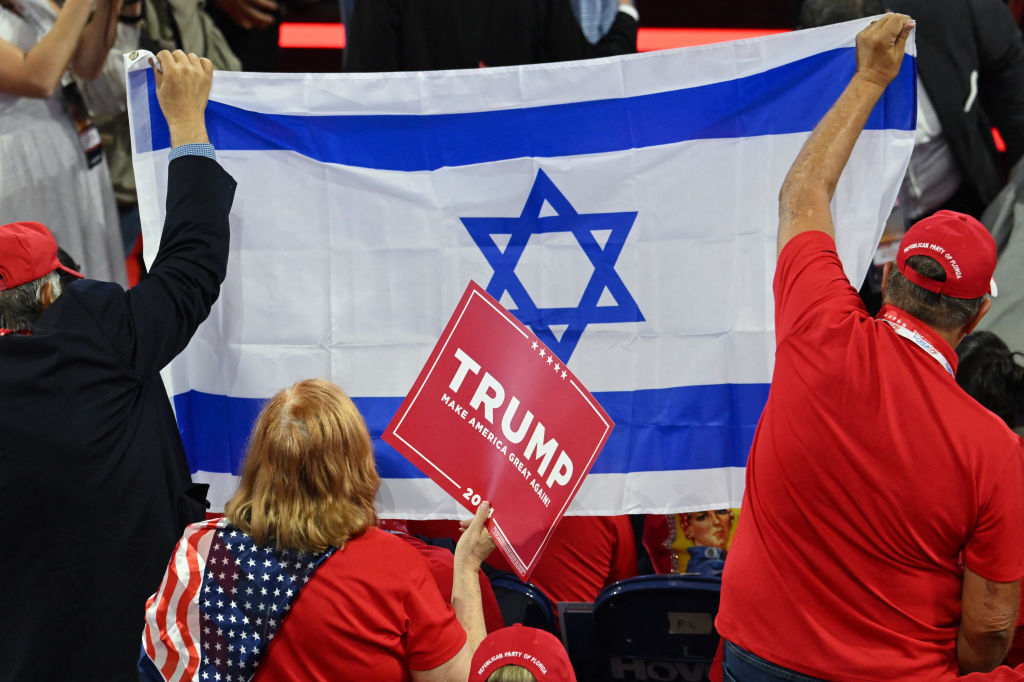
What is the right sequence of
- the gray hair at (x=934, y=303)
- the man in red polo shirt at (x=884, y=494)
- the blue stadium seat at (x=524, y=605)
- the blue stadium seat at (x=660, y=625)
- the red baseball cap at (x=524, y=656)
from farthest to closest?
the blue stadium seat at (x=524, y=605), the blue stadium seat at (x=660, y=625), the gray hair at (x=934, y=303), the man in red polo shirt at (x=884, y=494), the red baseball cap at (x=524, y=656)

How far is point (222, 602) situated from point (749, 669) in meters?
1.19

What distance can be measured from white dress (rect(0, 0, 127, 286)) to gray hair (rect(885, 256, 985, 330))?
3.23 metres

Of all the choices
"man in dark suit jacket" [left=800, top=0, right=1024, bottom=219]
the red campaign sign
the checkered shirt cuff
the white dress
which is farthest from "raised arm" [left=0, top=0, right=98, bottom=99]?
"man in dark suit jacket" [left=800, top=0, right=1024, bottom=219]

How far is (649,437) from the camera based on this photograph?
3.22 meters

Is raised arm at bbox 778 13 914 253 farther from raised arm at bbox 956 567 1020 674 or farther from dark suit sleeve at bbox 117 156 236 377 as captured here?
dark suit sleeve at bbox 117 156 236 377

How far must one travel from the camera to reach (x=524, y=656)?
1848 mm

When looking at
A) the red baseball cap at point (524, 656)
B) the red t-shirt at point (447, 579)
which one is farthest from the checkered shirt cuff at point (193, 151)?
the red baseball cap at point (524, 656)

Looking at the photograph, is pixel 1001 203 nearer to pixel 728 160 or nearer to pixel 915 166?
pixel 915 166

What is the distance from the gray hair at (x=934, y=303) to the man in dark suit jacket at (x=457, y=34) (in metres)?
2.36

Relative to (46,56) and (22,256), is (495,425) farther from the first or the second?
(46,56)

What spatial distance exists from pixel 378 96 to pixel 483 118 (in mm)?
333

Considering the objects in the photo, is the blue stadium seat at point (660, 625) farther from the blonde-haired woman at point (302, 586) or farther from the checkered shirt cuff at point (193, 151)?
the checkered shirt cuff at point (193, 151)

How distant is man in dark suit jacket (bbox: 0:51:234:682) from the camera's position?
2.54 meters

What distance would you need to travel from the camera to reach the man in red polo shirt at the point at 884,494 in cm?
226
